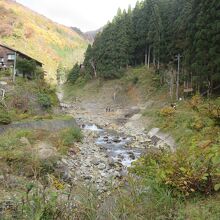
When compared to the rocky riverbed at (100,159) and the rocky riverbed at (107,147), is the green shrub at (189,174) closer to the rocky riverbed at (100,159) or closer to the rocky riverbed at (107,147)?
the rocky riverbed at (107,147)

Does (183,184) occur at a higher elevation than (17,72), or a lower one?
lower

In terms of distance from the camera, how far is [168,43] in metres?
43.3

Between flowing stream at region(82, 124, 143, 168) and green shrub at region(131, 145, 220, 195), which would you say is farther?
flowing stream at region(82, 124, 143, 168)

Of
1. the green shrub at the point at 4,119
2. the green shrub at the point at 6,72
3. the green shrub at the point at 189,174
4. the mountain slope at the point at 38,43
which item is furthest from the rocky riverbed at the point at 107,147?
the mountain slope at the point at 38,43

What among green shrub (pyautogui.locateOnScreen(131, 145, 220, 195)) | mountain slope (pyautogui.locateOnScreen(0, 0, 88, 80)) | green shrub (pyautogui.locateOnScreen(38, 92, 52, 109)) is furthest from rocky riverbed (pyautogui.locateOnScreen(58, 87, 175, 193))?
mountain slope (pyautogui.locateOnScreen(0, 0, 88, 80))

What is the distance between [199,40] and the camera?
30609 mm

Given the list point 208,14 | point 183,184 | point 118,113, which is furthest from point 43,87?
point 183,184

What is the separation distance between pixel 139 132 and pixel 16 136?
1360cm

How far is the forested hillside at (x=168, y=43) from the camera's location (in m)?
30.0

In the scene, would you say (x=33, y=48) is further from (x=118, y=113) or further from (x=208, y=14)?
(x=208, y=14)

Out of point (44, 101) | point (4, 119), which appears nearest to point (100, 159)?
point (4, 119)

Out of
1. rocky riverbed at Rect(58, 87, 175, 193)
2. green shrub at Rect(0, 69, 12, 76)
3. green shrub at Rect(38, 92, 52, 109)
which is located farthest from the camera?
green shrub at Rect(0, 69, 12, 76)

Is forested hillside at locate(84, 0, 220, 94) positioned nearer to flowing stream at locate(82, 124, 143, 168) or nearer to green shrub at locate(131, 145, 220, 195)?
flowing stream at locate(82, 124, 143, 168)

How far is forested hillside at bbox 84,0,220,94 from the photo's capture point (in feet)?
98.3
